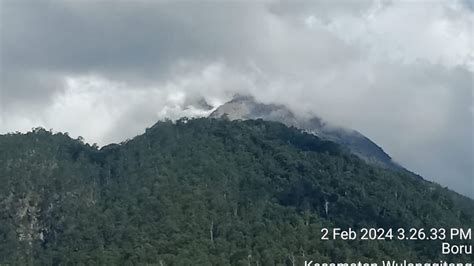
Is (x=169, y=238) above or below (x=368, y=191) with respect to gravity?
below

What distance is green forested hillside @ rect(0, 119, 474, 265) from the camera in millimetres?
119938

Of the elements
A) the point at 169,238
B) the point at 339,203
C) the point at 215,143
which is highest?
the point at 215,143

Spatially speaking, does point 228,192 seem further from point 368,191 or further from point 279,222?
point 368,191

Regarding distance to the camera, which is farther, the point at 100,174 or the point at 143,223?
the point at 100,174

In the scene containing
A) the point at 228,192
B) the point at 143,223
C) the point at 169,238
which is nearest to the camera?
the point at 169,238

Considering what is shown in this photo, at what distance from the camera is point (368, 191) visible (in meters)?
142

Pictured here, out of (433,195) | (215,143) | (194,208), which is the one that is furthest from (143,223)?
(433,195)

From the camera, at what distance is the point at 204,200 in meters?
136

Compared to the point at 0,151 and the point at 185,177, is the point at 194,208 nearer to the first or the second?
the point at 185,177

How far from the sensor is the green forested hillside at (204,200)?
11994 cm

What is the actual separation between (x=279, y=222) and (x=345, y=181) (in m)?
18.1

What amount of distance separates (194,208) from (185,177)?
11319mm

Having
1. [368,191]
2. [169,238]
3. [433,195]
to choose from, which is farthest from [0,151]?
[433,195]

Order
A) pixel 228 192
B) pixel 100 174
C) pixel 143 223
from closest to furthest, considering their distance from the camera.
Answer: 1. pixel 143 223
2. pixel 228 192
3. pixel 100 174
